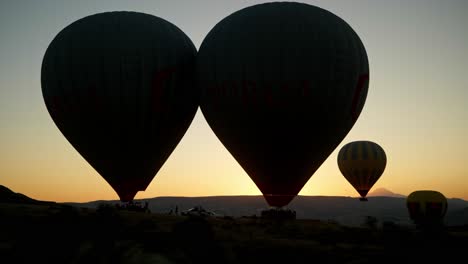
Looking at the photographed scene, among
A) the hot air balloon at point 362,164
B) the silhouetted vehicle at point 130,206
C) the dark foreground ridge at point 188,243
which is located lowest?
the dark foreground ridge at point 188,243

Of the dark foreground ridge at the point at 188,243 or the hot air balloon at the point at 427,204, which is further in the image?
the hot air balloon at the point at 427,204

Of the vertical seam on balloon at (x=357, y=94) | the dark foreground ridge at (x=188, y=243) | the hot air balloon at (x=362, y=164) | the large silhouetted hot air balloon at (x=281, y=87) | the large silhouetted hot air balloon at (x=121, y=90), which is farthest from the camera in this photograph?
the hot air balloon at (x=362, y=164)

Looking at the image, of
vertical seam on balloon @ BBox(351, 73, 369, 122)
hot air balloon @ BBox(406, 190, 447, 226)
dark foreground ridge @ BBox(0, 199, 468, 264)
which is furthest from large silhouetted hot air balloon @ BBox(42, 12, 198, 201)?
hot air balloon @ BBox(406, 190, 447, 226)

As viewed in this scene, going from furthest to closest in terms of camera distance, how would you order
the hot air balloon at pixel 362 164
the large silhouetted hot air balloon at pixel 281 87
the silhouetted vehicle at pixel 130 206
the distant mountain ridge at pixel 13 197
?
the hot air balloon at pixel 362 164, the distant mountain ridge at pixel 13 197, the silhouetted vehicle at pixel 130 206, the large silhouetted hot air balloon at pixel 281 87

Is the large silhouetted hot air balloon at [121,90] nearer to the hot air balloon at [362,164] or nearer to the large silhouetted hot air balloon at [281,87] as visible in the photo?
the large silhouetted hot air balloon at [281,87]

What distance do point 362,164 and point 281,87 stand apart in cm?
3456

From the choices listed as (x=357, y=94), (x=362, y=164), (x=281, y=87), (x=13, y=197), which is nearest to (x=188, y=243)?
(x=281, y=87)

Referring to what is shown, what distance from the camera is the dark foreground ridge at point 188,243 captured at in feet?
74.2

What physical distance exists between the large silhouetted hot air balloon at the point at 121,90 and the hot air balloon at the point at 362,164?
31.0m

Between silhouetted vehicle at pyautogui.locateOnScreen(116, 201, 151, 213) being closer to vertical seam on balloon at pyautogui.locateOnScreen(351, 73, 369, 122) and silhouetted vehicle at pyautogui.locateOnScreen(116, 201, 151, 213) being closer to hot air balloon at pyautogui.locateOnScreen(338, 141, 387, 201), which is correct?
vertical seam on balloon at pyautogui.locateOnScreen(351, 73, 369, 122)

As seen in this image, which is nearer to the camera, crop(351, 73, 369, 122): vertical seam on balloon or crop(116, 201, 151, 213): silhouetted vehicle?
crop(351, 73, 369, 122): vertical seam on balloon

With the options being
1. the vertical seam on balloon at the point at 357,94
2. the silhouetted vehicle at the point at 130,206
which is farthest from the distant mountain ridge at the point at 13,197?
the vertical seam on balloon at the point at 357,94

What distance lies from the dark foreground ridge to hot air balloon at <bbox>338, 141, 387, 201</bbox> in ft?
96.6

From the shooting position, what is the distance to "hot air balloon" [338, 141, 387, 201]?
63562 millimetres
